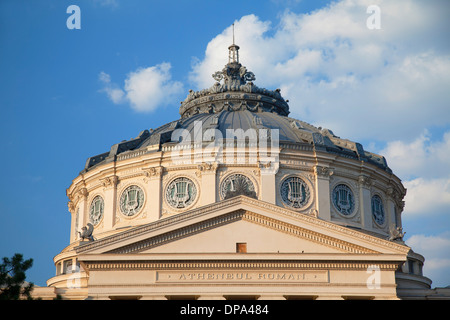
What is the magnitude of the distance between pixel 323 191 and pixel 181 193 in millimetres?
10534

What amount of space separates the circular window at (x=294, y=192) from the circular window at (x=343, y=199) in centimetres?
251

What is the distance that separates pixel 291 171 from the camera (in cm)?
6369

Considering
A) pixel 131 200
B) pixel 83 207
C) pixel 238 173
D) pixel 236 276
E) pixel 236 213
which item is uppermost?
pixel 238 173

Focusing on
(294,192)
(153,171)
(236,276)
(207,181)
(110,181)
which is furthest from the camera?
(110,181)

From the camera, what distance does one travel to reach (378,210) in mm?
67250

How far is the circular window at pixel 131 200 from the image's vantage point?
64.3 metres

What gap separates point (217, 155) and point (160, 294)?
60.5 ft

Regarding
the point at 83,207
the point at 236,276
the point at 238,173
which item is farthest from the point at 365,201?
the point at 83,207

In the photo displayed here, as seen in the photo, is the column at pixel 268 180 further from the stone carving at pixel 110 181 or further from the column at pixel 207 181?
the stone carving at pixel 110 181

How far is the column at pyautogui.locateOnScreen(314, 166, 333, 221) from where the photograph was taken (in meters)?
62.8

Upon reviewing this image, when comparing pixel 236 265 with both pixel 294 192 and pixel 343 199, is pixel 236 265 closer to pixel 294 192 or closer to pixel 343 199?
pixel 294 192

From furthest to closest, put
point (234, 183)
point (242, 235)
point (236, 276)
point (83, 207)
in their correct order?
point (83, 207), point (234, 183), point (242, 235), point (236, 276)

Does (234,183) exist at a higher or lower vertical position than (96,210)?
higher
